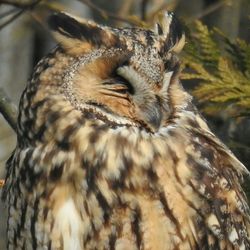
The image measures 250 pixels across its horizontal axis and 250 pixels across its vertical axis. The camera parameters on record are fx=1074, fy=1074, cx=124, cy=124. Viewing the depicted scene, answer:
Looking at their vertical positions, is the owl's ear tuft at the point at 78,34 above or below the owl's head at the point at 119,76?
above

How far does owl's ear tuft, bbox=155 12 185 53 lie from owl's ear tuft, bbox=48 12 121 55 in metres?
0.23

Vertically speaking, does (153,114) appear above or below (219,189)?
above

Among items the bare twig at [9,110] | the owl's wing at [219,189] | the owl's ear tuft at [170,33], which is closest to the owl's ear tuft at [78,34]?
the owl's ear tuft at [170,33]

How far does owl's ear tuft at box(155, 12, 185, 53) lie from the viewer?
171 inches

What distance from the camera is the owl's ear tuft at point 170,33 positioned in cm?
434

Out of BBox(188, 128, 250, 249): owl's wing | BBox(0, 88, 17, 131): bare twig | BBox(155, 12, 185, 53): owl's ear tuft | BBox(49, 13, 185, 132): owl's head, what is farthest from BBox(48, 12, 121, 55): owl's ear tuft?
BBox(188, 128, 250, 249): owl's wing

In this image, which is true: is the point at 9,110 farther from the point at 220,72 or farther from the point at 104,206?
the point at 220,72

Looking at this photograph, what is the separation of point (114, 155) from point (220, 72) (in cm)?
68

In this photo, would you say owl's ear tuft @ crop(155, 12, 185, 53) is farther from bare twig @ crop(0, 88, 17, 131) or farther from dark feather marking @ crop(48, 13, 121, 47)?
bare twig @ crop(0, 88, 17, 131)

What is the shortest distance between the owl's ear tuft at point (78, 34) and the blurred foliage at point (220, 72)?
580 mm

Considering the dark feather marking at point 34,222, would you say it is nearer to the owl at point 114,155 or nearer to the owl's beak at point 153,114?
the owl at point 114,155

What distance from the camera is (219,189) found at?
4.33 metres

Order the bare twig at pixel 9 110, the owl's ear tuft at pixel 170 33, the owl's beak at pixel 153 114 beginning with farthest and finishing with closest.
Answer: the bare twig at pixel 9 110 < the owl's ear tuft at pixel 170 33 < the owl's beak at pixel 153 114

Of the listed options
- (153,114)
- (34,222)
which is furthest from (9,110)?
(153,114)
